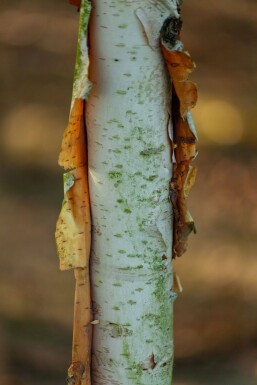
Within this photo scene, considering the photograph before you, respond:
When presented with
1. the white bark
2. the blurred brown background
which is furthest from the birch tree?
the blurred brown background

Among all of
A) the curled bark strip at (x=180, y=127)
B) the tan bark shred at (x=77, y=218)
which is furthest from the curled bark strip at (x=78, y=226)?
the curled bark strip at (x=180, y=127)

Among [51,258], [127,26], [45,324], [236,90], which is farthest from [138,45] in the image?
[45,324]

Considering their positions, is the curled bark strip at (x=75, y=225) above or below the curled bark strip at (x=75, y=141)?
below

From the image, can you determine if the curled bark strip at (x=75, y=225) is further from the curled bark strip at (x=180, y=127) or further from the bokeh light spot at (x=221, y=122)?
the bokeh light spot at (x=221, y=122)

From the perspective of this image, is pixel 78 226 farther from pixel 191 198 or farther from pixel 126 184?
pixel 191 198

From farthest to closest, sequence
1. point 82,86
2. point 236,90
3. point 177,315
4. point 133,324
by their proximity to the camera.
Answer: point 177,315 → point 236,90 → point 133,324 → point 82,86

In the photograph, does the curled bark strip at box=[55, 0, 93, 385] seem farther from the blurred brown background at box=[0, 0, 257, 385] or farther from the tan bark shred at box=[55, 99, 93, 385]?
the blurred brown background at box=[0, 0, 257, 385]

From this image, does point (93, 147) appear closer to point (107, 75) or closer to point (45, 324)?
point (107, 75)
